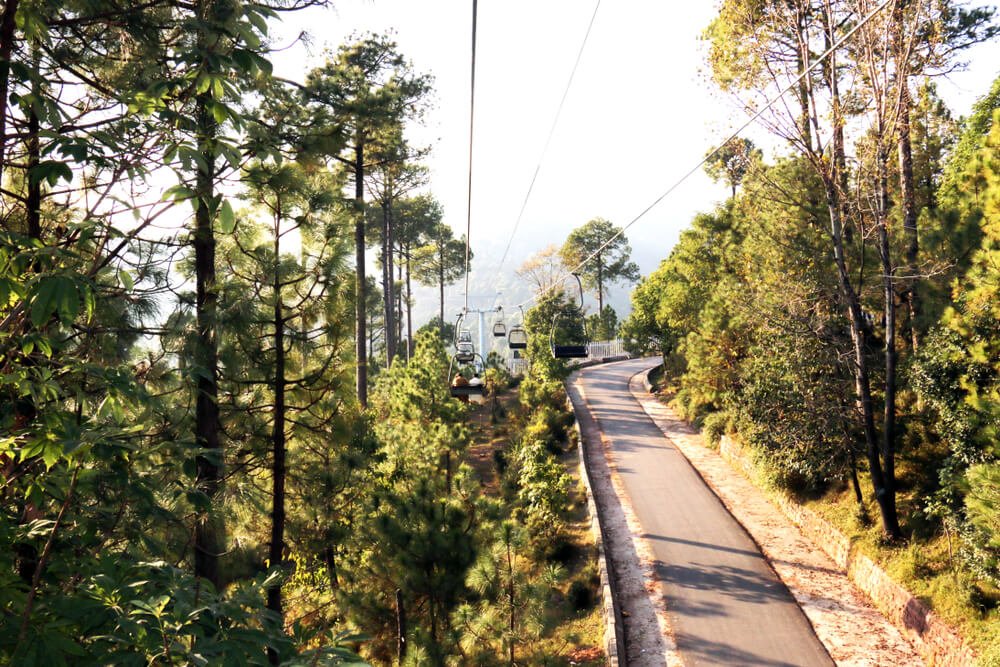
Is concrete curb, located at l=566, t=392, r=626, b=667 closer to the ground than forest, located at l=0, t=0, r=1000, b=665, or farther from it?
closer to the ground

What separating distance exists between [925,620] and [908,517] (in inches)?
118

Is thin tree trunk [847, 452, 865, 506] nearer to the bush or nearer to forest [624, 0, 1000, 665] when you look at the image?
forest [624, 0, 1000, 665]

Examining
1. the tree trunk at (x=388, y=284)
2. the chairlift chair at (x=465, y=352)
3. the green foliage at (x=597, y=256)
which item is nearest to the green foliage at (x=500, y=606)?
the chairlift chair at (x=465, y=352)

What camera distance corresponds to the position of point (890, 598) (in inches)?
428

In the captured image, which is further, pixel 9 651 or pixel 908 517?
pixel 908 517

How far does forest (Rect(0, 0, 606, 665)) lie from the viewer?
2.50 meters

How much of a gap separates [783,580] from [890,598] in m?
2.14

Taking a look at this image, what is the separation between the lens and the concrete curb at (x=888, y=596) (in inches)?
360

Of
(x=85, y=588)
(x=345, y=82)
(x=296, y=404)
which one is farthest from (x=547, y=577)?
(x=345, y=82)

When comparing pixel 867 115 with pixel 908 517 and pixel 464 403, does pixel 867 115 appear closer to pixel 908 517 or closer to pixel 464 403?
pixel 908 517

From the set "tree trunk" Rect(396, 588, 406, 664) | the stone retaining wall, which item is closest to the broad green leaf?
"tree trunk" Rect(396, 588, 406, 664)

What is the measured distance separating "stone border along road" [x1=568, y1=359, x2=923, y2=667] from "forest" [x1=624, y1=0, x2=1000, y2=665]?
38.1 inches

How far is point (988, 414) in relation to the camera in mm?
8891

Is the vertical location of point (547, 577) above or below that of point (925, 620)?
above
